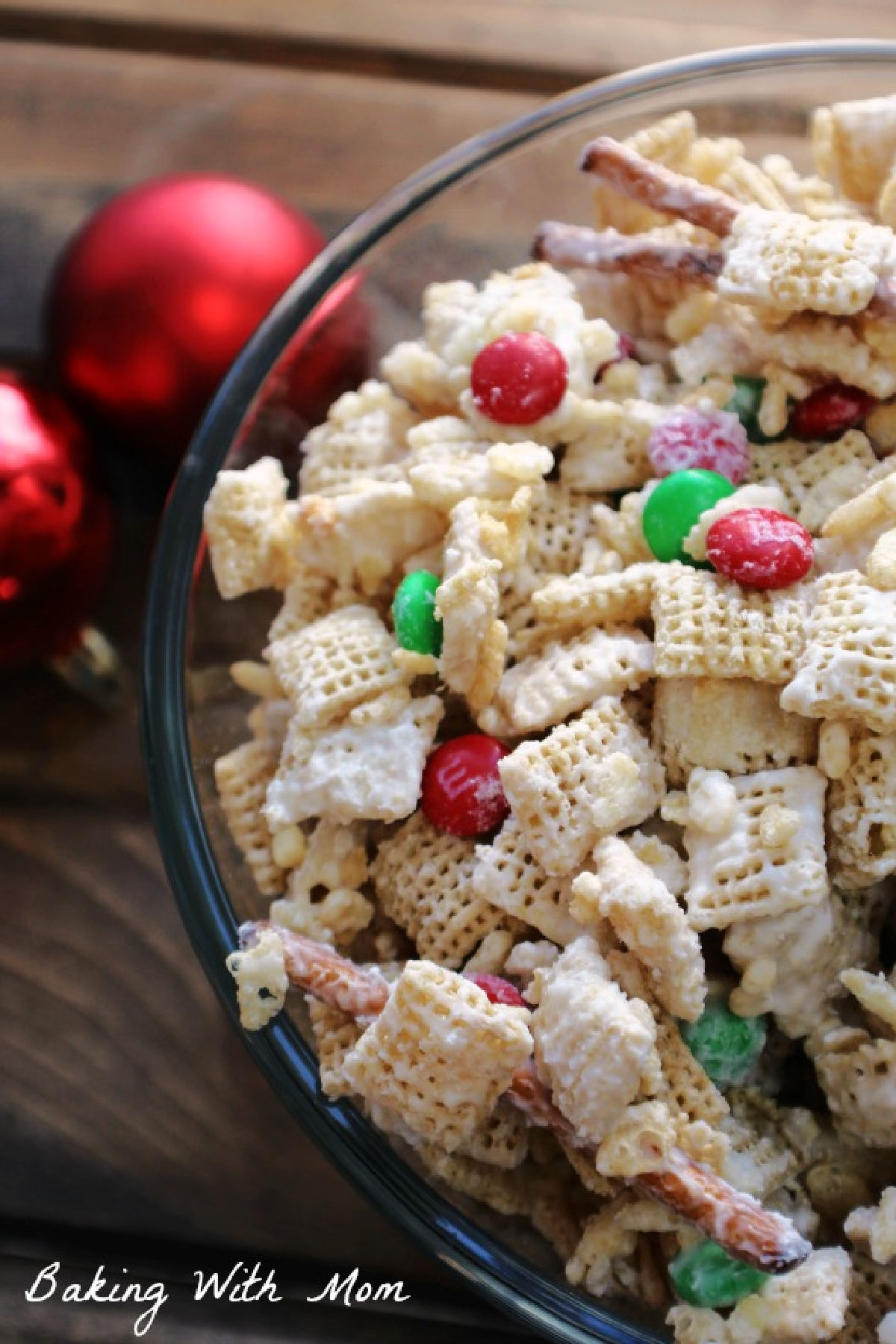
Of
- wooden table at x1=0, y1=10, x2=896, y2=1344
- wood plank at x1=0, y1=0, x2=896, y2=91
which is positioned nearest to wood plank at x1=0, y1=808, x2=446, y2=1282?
wooden table at x1=0, y1=10, x2=896, y2=1344

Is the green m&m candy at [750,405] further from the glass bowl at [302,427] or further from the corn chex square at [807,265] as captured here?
the glass bowl at [302,427]

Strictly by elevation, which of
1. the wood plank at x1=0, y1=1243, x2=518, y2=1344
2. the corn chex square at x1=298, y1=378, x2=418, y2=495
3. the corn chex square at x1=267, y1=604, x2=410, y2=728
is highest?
the corn chex square at x1=298, y1=378, x2=418, y2=495

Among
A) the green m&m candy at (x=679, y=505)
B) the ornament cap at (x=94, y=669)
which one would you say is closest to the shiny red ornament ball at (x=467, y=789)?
the green m&m candy at (x=679, y=505)

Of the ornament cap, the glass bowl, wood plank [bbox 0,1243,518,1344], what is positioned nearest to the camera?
the glass bowl

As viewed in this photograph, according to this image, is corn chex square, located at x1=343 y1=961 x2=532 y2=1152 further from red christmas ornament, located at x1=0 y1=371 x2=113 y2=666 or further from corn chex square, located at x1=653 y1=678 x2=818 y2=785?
red christmas ornament, located at x1=0 y1=371 x2=113 y2=666

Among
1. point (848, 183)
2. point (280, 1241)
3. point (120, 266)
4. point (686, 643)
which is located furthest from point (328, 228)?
point (280, 1241)

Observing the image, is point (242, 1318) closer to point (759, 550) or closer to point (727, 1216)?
point (727, 1216)

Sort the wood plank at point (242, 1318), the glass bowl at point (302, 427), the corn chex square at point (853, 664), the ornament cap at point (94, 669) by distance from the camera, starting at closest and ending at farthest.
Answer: the corn chex square at point (853, 664)
the glass bowl at point (302, 427)
the wood plank at point (242, 1318)
the ornament cap at point (94, 669)
